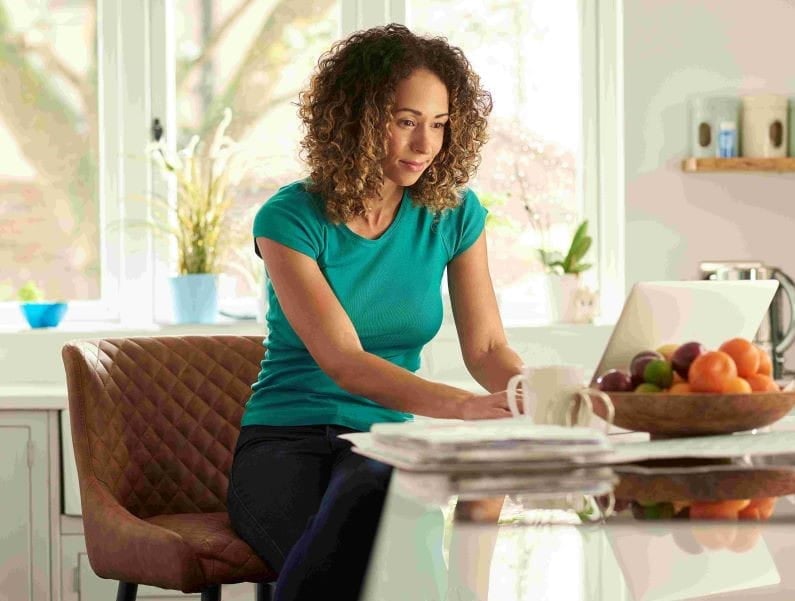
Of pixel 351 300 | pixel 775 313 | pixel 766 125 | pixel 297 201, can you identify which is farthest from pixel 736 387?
pixel 766 125

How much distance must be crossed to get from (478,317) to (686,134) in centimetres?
179

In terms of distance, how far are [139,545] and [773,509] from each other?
1.21 m

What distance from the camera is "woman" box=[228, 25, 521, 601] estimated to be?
1.89 metres

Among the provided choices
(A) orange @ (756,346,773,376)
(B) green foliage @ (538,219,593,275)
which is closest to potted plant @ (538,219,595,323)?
(B) green foliage @ (538,219,593,275)

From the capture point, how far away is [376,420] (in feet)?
6.57

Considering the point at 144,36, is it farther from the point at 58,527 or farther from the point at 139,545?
the point at 139,545

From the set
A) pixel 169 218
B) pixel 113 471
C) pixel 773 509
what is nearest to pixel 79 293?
pixel 169 218

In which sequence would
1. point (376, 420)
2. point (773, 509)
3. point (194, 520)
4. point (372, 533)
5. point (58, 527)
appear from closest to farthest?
1. point (773, 509)
2. point (372, 533)
3. point (376, 420)
4. point (194, 520)
5. point (58, 527)

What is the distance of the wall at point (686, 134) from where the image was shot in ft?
12.3

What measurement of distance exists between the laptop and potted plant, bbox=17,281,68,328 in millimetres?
2457

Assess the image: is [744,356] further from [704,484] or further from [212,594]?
[212,594]

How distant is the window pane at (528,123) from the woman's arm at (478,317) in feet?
5.57

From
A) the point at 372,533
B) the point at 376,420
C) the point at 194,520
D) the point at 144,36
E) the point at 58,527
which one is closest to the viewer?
the point at 372,533

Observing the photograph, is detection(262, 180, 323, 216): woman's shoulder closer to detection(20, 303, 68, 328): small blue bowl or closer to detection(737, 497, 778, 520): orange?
detection(737, 497, 778, 520): orange
